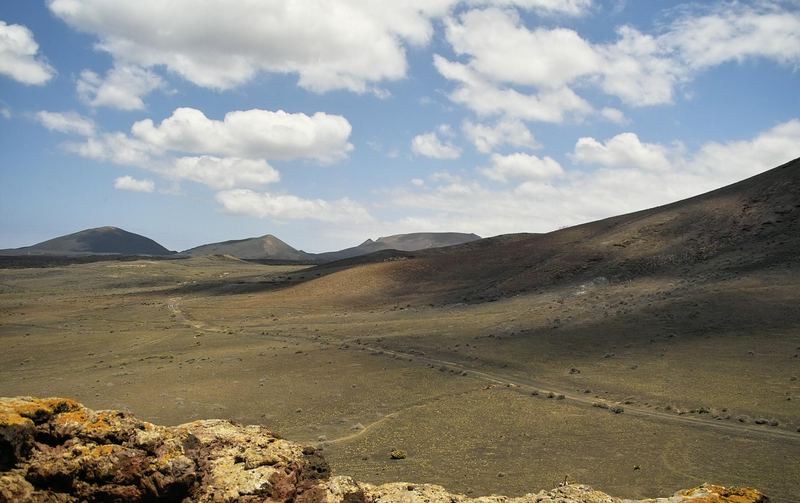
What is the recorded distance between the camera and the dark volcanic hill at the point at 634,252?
40719 millimetres

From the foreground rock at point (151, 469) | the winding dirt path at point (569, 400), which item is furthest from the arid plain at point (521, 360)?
the foreground rock at point (151, 469)

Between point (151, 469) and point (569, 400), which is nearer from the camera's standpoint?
point (151, 469)

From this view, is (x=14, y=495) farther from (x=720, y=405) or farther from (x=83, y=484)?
(x=720, y=405)

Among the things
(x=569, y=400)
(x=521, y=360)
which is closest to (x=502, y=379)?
(x=521, y=360)

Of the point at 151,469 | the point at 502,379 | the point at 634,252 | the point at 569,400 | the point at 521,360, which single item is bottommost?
the point at 569,400

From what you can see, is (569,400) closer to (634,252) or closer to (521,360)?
(521,360)

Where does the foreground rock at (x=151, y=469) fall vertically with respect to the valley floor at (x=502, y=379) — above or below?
above

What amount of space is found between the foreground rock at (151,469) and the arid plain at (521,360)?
162 inches

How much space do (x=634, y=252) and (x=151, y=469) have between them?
1926 inches

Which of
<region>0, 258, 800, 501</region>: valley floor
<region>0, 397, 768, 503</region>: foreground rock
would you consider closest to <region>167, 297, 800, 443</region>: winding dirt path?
<region>0, 258, 800, 501</region>: valley floor

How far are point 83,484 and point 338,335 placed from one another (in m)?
33.2

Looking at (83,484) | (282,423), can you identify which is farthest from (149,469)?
(282,423)

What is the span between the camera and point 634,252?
1913 inches

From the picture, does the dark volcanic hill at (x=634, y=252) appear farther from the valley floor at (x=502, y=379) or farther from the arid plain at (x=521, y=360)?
the valley floor at (x=502, y=379)
